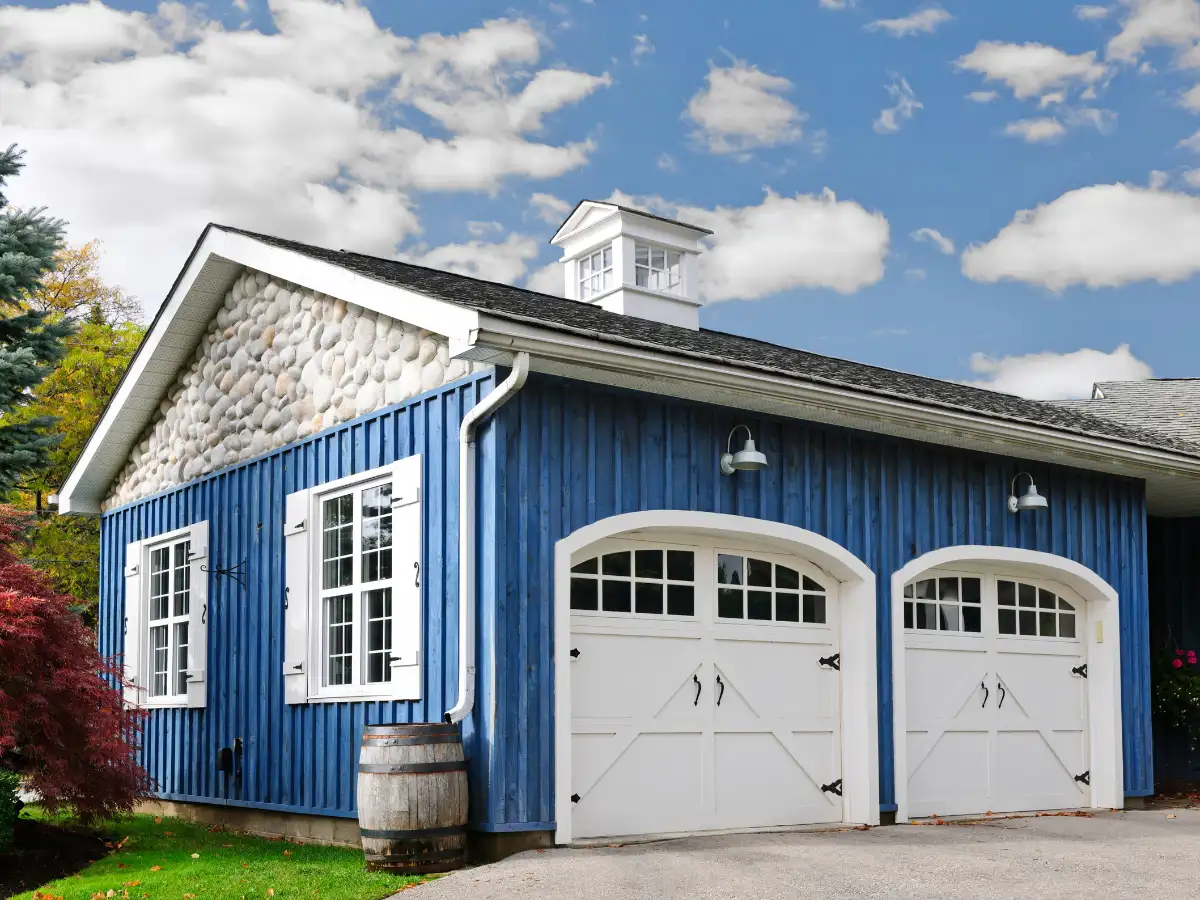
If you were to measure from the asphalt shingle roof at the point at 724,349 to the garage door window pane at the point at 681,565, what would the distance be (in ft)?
4.44

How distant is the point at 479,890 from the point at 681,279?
8.88m

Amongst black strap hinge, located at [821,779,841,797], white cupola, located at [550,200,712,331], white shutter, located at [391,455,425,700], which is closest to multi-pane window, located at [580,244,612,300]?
white cupola, located at [550,200,712,331]

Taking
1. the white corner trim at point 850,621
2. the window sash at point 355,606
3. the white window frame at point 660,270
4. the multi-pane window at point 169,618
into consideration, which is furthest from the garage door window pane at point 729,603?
the white window frame at point 660,270

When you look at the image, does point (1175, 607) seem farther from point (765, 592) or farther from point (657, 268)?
point (765, 592)

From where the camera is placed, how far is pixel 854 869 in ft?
23.4

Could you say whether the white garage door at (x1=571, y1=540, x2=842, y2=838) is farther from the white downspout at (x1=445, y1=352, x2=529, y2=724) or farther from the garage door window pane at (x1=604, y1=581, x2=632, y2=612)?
the white downspout at (x1=445, y1=352, x2=529, y2=724)

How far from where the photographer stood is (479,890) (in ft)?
21.4

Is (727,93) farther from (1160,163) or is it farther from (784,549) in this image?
(784,549)

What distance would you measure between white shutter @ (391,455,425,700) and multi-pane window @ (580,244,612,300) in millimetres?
5892

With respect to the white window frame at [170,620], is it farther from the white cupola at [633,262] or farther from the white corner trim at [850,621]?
the white cupola at [633,262]

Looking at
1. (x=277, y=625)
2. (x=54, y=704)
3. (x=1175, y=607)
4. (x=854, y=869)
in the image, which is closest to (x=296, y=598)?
(x=277, y=625)

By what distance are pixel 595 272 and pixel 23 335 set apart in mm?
6147

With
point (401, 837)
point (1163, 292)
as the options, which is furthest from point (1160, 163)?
point (401, 837)

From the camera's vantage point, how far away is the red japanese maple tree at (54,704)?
8.19 metres
